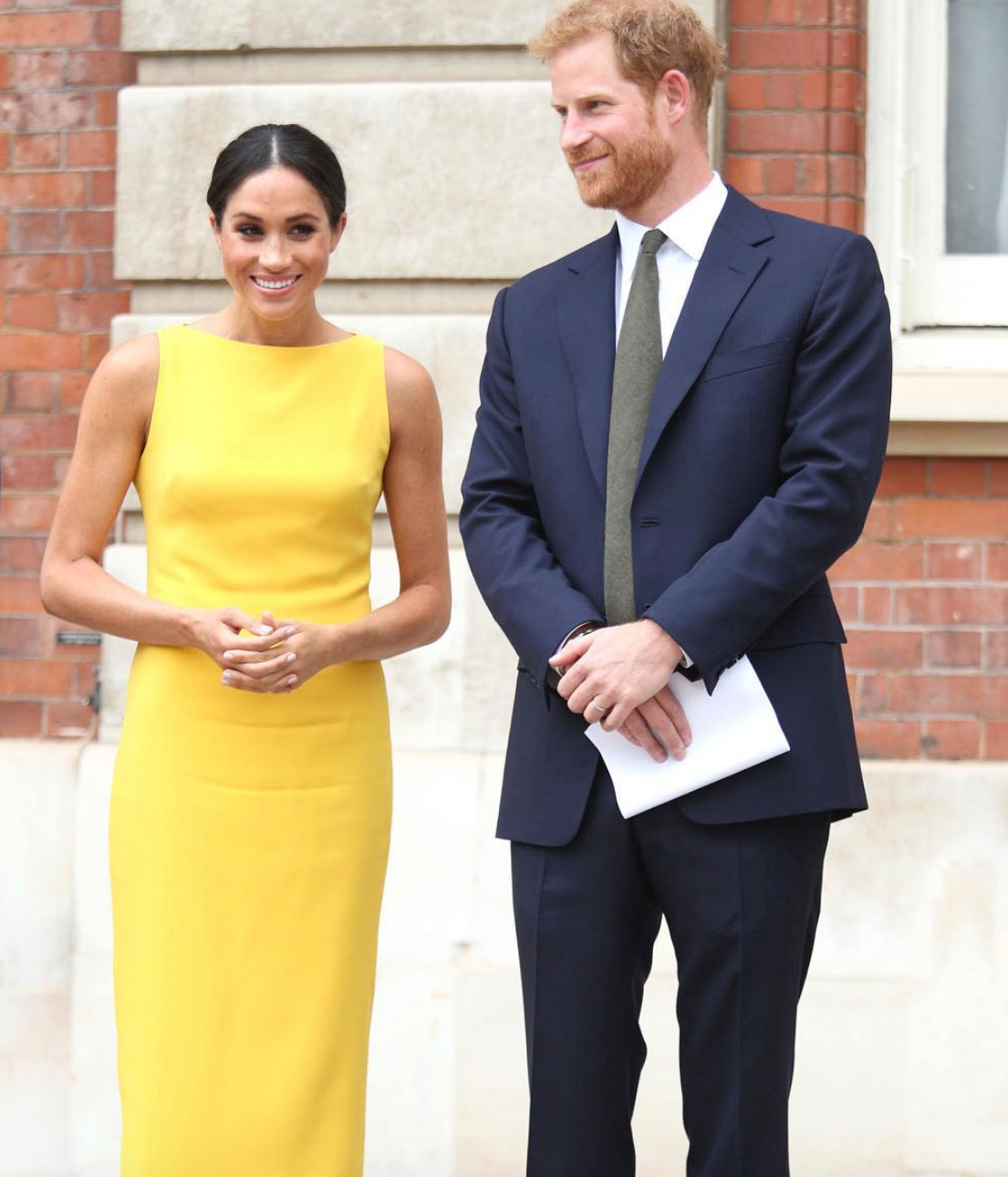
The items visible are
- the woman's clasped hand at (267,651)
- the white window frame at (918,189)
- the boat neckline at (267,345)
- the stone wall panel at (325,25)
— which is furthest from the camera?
the white window frame at (918,189)

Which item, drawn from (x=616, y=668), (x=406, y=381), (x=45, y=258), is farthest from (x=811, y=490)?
(x=45, y=258)

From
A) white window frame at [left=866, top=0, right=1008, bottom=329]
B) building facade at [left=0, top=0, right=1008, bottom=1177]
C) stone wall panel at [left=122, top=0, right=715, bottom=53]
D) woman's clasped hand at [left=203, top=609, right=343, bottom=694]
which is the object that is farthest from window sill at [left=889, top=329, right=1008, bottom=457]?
woman's clasped hand at [left=203, top=609, right=343, bottom=694]

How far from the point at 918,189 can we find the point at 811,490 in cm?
217

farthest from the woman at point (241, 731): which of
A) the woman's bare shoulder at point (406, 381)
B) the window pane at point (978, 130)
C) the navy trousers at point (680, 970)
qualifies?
the window pane at point (978, 130)

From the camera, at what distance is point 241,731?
2.78 meters

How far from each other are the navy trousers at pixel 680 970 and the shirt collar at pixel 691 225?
0.79 metres

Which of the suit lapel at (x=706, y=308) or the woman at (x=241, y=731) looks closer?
the suit lapel at (x=706, y=308)

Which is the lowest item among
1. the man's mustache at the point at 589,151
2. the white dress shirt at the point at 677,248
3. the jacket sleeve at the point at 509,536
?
the jacket sleeve at the point at 509,536

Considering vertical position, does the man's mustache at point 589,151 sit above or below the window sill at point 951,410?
above

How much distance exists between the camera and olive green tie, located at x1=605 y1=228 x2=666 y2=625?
252 cm

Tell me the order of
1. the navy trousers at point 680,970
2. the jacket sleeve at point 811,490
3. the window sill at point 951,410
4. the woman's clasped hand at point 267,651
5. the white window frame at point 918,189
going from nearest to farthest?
the jacket sleeve at point 811,490
the navy trousers at point 680,970
the woman's clasped hand at point 267,651
the window sill at point 951,410
the white window frame at point 918,189

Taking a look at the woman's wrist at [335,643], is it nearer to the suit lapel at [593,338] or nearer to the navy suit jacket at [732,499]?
the navy suit jacket at [732,499]

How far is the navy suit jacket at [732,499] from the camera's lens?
8.00 ft

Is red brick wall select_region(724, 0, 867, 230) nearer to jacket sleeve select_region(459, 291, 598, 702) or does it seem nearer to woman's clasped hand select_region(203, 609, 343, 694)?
jacket sleeve select_region(459, 291, 598, 702)
